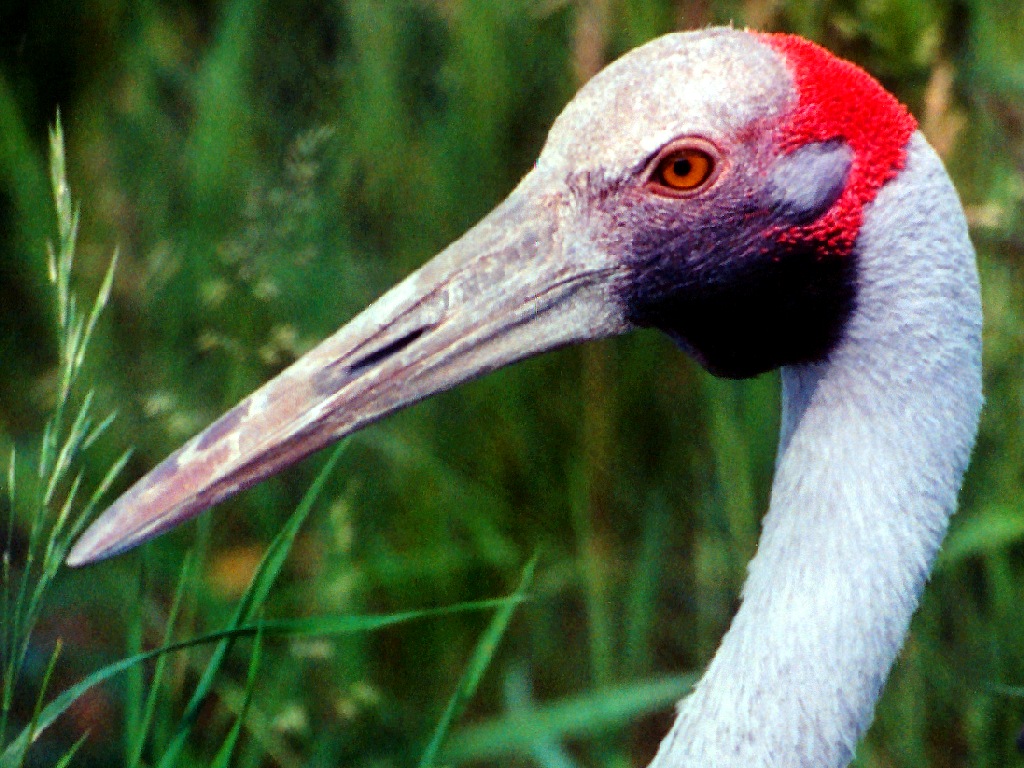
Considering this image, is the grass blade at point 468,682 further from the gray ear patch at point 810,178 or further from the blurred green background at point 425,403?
the gray ear patch at point 810,178

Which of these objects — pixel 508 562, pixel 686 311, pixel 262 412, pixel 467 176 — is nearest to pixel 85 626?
pixel 508 562

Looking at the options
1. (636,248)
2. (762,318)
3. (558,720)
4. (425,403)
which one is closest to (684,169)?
(636,248)

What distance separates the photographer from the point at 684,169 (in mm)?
2029

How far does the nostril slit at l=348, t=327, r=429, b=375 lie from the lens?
6.66 ft

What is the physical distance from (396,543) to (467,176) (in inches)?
36.5

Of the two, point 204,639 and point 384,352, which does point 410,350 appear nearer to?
Answer: point 384,352

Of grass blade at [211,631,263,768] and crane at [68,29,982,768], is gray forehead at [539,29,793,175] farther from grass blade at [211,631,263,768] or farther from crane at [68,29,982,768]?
grass blade at [211,631,263,768]

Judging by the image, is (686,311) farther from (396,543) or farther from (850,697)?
(396,543)

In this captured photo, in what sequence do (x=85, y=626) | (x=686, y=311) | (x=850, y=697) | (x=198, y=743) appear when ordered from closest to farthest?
(x=850, y=697) < (x=686, y=311) < (x=198, y=743) < (x=85, y=626)

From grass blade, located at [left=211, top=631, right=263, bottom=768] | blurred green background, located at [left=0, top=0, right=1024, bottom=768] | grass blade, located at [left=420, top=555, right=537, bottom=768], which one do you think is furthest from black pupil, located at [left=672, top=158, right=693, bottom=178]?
blurred green background, located at [left=0, top=0, right=1024, bottom=768]

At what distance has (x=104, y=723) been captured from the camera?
3.41 m

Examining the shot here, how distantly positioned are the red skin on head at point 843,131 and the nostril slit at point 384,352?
52 cm

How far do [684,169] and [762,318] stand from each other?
0.80 feet

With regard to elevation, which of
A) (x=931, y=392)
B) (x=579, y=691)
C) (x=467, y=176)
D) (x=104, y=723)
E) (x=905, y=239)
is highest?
(x=467, y=176)
